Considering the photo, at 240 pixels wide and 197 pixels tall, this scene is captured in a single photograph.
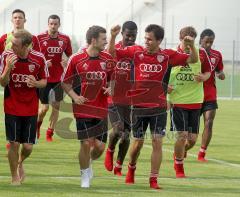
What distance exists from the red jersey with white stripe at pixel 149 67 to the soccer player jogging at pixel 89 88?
385mm

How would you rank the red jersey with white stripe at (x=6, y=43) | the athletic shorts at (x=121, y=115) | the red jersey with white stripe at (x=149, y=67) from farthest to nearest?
the red jersey with white stripe at (x=6, y=43)
the athletic shorts at (x=121, y=115)
the red jersey with white stripe at (x=149, y=67)

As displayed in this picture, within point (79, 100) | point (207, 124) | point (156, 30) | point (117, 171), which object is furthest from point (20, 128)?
point (207, 124)

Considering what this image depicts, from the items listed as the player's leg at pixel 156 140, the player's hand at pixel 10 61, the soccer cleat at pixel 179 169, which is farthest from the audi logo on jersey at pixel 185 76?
the player's hand at pixel 10 61

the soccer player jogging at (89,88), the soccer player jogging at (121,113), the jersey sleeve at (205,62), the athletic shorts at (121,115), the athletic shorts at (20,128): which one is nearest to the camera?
the athletic shorts at (20,128)

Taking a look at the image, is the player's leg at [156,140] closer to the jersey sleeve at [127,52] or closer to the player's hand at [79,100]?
the jersey sleeve at [127,52]

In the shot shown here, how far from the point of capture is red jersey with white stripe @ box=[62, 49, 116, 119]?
1282cm

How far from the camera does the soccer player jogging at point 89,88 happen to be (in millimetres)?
12812

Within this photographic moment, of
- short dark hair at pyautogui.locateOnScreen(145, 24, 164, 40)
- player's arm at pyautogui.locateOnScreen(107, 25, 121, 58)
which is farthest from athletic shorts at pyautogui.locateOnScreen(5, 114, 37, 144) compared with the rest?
short dark hair at pyautogui.locateOnScreen(145, 24, 164, 40)

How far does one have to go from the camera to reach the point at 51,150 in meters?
18.3

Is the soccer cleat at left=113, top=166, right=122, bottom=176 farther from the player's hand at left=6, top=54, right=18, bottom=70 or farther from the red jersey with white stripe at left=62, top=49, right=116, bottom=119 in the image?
the player's hand at left=6, top=54, right=18, bottom=70

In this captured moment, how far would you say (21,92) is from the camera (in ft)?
41.4

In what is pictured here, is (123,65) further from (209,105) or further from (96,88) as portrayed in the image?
(209,105)

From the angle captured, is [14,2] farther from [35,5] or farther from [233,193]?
[233,193]

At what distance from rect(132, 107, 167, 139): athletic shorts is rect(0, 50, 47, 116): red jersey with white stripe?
Answer: 149cm
